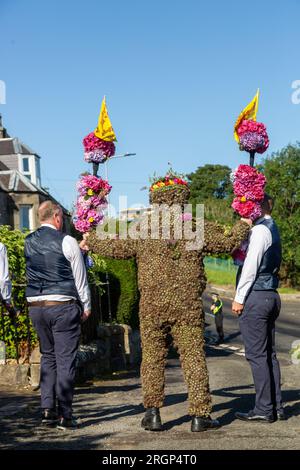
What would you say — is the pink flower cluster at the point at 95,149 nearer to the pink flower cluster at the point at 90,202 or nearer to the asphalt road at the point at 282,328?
the pink flower cluster at the point at 90,202

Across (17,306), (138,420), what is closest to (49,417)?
(138,420)

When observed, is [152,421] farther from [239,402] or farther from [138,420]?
[239,402]

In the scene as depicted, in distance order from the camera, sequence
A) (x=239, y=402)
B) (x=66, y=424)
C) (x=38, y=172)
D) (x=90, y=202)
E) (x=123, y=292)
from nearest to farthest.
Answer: (x=66, y=424)
(x=90, y=202)
(x=239, y=402)
(x=123, y=292)
(x=38, y=172)

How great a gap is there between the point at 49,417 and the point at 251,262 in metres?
2.09

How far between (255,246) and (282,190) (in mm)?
40309

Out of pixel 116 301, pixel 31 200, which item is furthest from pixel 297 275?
pixel 116 301

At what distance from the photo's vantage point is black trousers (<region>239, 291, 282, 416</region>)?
602cm

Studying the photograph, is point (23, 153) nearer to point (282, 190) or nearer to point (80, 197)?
point (282, 190)

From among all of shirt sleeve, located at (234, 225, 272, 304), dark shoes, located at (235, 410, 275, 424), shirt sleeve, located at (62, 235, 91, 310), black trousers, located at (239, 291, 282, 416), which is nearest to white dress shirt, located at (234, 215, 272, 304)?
shirt sleeve, located at (234, 225, 272, 304)

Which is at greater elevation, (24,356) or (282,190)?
(282,190)

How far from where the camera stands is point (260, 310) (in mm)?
6055

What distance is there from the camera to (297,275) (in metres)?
45.2

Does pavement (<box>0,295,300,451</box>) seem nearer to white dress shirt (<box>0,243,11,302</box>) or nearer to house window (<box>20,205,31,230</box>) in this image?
white dress shirt (<box>0,243,11,302</box>)

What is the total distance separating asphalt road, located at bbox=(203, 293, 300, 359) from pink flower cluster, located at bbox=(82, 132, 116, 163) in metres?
8.31
